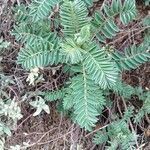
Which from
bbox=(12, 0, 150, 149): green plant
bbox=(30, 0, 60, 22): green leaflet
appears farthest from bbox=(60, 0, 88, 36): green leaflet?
bbox=(30, 0, 60, 22): green leaflet

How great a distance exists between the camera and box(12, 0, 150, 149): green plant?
4.64 ft

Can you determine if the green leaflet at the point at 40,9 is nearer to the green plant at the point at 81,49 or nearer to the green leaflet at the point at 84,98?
the green plant at the point at 81,49

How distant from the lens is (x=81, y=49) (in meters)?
1.43

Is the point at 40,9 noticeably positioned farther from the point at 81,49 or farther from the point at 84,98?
the point at 84,98

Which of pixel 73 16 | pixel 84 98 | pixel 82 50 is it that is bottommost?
pixel 84 98

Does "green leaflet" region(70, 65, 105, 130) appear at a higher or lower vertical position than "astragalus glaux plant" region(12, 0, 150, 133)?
lower

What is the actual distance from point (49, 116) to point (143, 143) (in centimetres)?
46

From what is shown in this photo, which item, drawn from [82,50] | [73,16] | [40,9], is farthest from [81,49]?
[40,9]

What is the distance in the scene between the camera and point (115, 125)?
171 cm

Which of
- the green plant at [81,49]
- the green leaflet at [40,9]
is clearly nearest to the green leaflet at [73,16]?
the green plant at [81,49]

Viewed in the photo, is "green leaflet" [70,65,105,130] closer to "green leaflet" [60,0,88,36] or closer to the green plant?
the green plant

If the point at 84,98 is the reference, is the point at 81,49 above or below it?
above

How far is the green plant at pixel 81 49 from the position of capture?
141 centimetres

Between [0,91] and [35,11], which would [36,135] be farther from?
[35,11]
